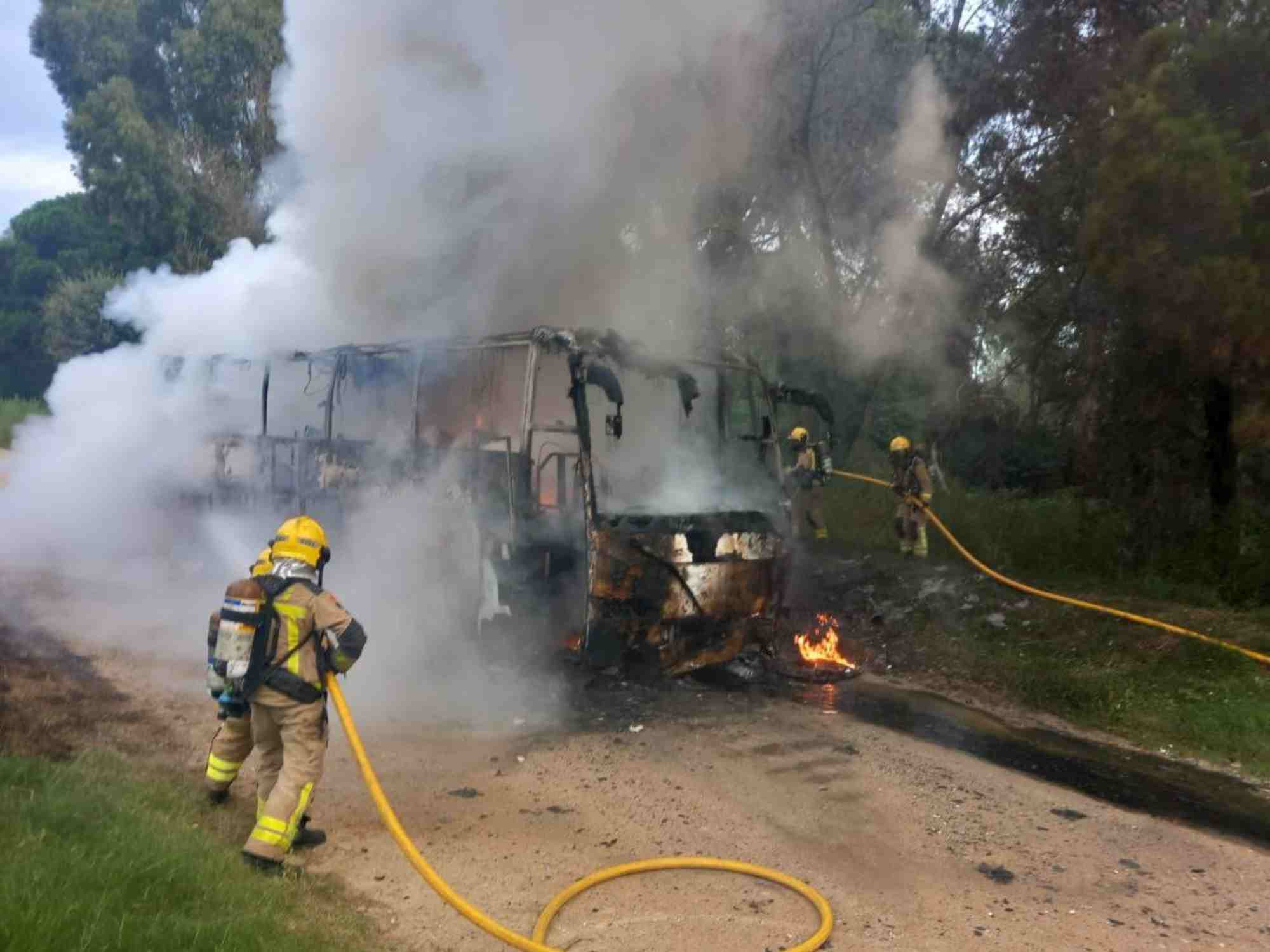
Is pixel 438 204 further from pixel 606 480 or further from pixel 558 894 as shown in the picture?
pixel 558 894

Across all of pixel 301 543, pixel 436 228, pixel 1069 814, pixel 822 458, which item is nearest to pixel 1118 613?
pixel 822 458

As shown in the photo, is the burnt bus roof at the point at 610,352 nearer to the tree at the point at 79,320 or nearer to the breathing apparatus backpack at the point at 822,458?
the breathing apparatus backpack at the point at 822,458

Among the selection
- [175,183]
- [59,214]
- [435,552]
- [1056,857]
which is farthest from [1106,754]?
[59,214]

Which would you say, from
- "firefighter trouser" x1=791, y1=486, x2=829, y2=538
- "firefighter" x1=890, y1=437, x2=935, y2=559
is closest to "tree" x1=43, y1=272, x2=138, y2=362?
"firefighter trouser" x1=791, y1=486, x2=829, y2=538

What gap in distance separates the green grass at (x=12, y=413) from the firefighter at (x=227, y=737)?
20.3 metres

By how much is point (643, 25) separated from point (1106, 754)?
684 centimetres

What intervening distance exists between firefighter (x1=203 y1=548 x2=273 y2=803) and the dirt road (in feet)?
0.63

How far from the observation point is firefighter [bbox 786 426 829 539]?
10.5 m

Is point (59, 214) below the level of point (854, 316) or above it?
above

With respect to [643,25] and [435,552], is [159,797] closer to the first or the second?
[435,552]

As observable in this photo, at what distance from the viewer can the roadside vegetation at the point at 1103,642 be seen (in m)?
6.98

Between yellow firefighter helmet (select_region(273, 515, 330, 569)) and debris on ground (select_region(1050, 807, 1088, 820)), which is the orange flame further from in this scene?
yellow firefighter helmet (select_region(273, 515, 330, 569))

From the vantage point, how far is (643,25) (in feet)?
31.0

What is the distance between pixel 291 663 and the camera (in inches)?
175
